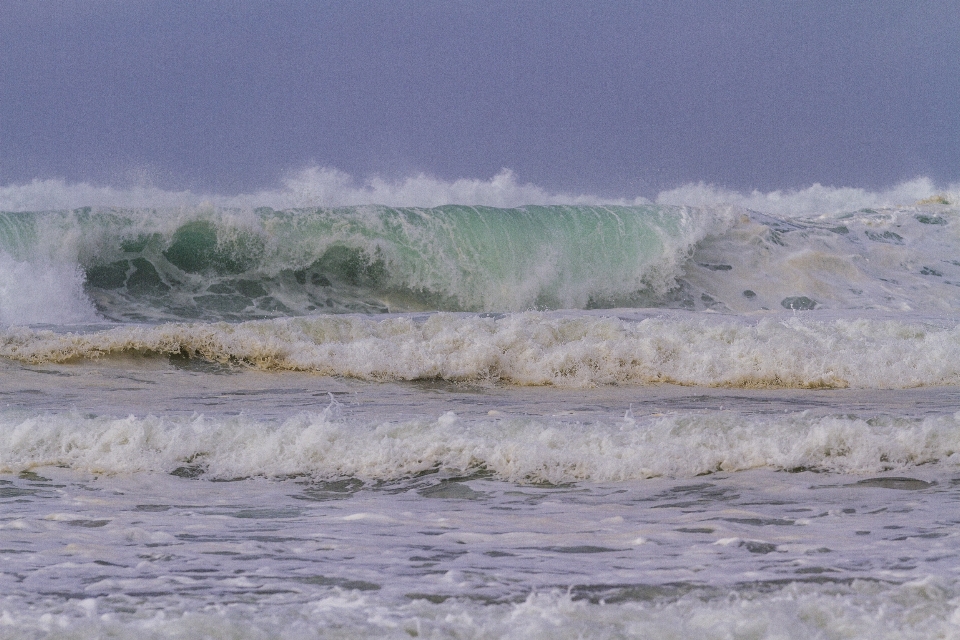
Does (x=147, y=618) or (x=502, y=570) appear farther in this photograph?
(x=502, y=570)

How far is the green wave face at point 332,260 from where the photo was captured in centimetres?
1371

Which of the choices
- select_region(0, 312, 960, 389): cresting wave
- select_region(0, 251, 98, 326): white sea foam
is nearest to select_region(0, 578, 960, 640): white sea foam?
select_region(0, 312, 960, 389): cresting wave

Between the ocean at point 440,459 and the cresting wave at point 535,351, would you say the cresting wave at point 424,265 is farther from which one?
the cresting wave at point 535,351

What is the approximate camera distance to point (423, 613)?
2793 mm

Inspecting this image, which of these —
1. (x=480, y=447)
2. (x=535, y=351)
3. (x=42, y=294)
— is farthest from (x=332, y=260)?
(x=480, y=447)

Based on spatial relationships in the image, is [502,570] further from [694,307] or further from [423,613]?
[694,307]

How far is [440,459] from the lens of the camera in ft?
17.3

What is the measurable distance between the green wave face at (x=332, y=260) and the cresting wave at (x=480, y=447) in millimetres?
7518

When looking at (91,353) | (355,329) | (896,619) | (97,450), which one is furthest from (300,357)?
(896,619)

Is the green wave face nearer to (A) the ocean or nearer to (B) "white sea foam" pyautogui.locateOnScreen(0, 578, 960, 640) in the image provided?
(A) the ocean

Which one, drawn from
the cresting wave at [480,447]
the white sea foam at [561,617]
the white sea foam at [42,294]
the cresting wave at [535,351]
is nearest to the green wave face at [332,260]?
the white sea foam at [42,294]

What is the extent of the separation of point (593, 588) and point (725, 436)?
2.64 metres

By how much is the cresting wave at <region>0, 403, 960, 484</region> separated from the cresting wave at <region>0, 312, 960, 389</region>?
10.9 feet

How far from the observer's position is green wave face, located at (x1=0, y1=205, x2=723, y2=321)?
13.7 meters
